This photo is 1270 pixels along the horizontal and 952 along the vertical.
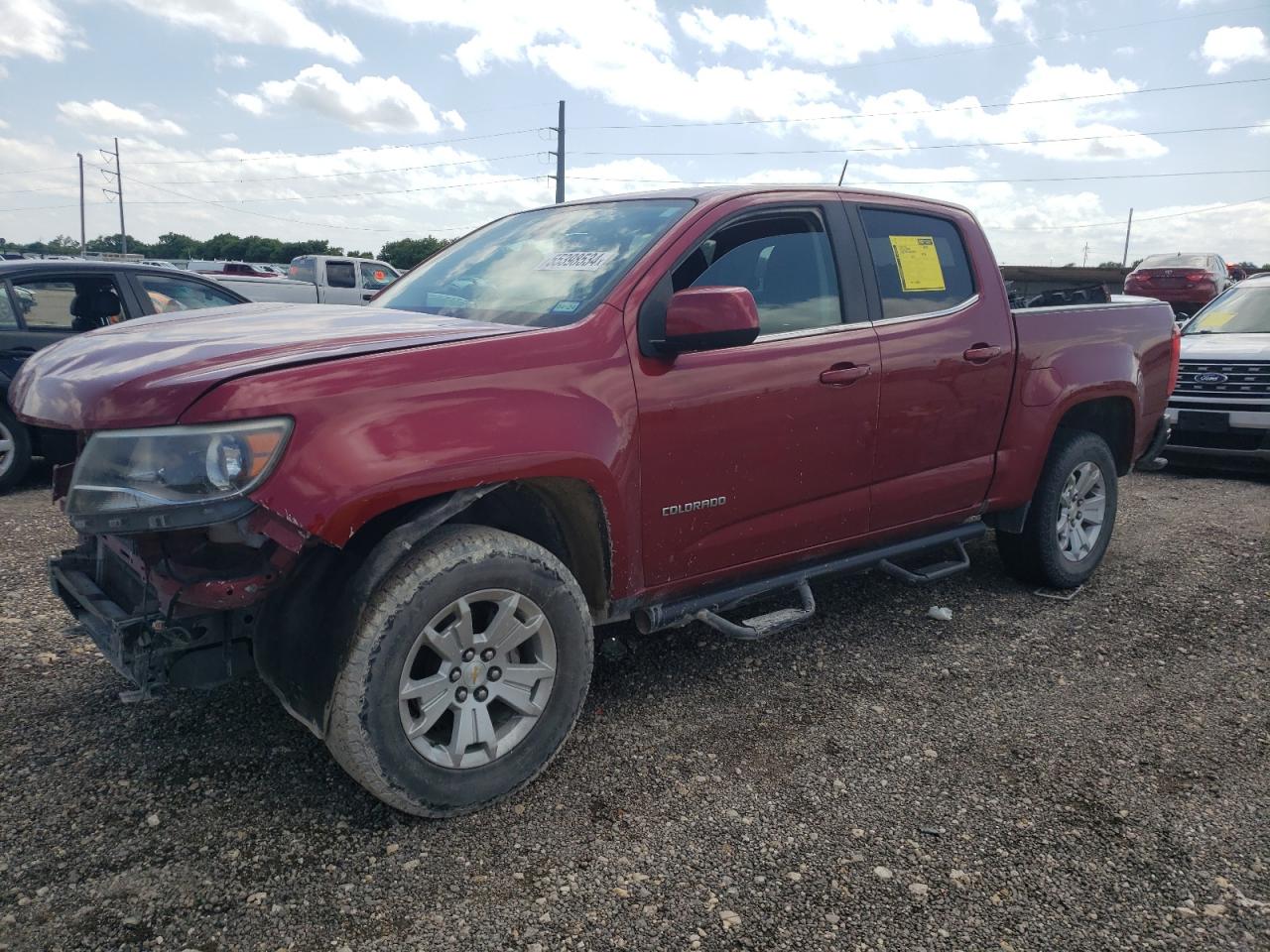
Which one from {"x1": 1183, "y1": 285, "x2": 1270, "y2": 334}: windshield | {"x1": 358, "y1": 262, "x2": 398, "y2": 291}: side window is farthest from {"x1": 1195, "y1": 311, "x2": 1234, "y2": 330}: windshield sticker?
{"x1": 358, "y1": 262, "x2": 398, "y2": 291}: side window

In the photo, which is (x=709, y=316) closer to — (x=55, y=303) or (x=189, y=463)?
(x=189, y=463)

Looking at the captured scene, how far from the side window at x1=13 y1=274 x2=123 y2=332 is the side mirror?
207 inches

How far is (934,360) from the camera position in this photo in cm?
373

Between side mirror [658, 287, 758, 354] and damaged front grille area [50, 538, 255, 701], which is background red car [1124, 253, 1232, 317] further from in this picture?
damaged front grille area [50, 538, 255, 701]

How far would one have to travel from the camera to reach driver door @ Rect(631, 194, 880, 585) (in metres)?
2.98

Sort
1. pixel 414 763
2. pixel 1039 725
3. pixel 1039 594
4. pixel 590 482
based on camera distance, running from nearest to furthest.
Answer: pixel 414 763
pixel 590 482
pixel 1039 725
pixel 1039 594

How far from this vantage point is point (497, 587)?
8.43 ft

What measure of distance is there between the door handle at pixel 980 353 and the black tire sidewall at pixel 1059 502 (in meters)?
0.80

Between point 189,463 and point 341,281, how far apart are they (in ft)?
49.8

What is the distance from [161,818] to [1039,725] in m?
2.83

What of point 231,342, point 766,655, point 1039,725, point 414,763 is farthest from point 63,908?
point 1039,725

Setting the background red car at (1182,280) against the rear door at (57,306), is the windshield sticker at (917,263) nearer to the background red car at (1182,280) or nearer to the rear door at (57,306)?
the rear door at (57,306)

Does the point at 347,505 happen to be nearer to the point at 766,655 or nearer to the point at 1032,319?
the point at 766,655

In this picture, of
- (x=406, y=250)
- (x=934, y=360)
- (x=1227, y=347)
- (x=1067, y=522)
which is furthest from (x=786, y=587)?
(x=406, y=250)
